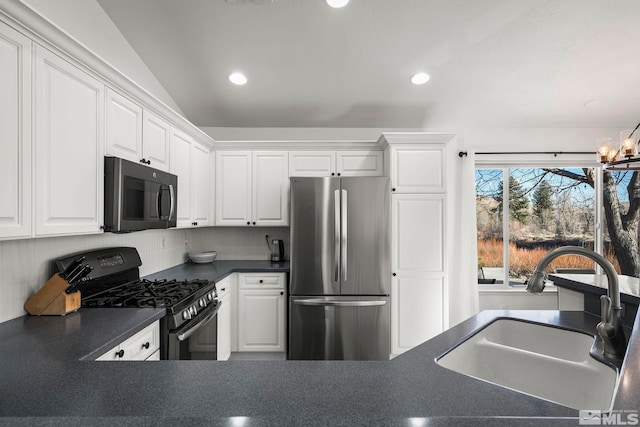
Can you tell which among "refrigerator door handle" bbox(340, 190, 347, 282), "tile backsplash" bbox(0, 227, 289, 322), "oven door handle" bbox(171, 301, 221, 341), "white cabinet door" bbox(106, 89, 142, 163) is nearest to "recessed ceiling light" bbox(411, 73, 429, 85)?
"refrigerator door handle" bbox(340, 190, 347, 282)

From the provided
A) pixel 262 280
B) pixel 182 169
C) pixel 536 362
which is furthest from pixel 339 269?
pixel 536 362

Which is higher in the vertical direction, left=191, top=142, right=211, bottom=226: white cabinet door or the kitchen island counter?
left=191, top=142, right=211, bottom=226: white cabinet door

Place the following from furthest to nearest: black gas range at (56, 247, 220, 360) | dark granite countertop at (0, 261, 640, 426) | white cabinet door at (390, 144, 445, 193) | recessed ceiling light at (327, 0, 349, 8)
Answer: white cabinet door at (390, 144, 445, 193)
recessed ceiling light at (327, 0, 349, 8)
black gas range at (56, 247, 220, 360)
dark granite countertop at (0, 261, 640, 426)

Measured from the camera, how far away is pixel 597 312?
147cm

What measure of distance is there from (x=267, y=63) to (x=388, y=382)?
2779 mm

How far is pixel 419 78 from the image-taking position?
3.05 metres

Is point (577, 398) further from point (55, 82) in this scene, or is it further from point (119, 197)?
point (55, 82)

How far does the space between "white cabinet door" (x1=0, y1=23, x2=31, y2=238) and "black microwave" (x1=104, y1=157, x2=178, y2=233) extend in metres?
0.47

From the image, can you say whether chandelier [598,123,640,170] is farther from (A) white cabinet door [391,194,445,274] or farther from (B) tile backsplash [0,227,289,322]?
(B) tile backsplash [0,227,289,322]

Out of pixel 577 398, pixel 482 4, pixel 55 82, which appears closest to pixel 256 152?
pixel 55 82

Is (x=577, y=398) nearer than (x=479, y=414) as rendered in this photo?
No

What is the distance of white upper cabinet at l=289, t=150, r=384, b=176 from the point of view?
3498 mm

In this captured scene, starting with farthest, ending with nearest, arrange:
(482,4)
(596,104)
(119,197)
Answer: (596,104) < (482,4) < (119,197)

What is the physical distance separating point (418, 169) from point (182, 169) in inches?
86.1
